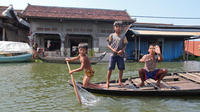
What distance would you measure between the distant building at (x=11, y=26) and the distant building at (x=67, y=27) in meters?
1.77

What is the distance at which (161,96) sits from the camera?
4.67 meters

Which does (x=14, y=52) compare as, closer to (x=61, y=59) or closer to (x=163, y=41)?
(x=61, y=59)

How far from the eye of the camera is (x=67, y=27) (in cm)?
1653

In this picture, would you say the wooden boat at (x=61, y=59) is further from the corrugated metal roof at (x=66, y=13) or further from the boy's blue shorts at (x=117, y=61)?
the boy's blue shorts at (x=117, y=61)

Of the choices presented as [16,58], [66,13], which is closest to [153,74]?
[16,58]

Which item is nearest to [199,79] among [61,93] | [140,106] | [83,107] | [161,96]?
[161,96]

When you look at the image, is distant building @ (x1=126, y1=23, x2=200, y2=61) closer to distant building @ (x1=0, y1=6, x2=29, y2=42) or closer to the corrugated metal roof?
the corrugated metal roof

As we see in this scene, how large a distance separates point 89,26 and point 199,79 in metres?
12.6

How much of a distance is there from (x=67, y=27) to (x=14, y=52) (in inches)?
200

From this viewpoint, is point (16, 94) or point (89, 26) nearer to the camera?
point (16, 94)

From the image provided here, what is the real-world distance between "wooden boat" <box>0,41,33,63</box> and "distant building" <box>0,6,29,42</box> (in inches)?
103

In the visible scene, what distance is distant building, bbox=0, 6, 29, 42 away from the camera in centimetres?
1639

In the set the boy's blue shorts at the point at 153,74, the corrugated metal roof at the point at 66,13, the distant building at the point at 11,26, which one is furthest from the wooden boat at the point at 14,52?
the boy's blue shorts at the point at 153,74

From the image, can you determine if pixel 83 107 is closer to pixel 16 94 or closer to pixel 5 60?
pixel 16 94
